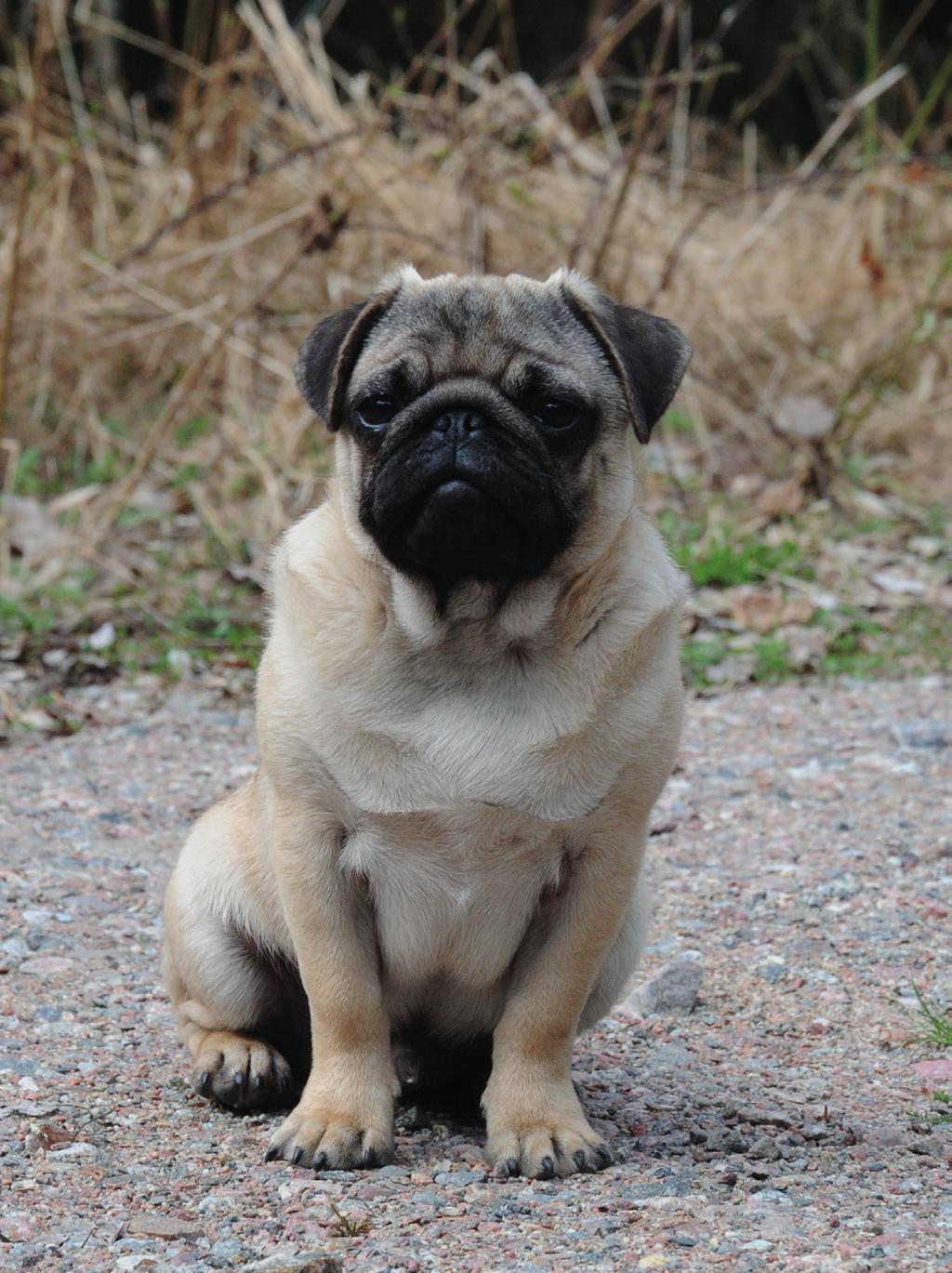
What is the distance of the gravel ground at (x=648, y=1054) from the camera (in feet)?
9.36

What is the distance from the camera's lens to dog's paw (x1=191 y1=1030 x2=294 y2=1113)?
11.6 feet

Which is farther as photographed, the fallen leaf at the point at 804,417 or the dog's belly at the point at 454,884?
the fallen leaf at the point at 804,417

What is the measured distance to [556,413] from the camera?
3.52m

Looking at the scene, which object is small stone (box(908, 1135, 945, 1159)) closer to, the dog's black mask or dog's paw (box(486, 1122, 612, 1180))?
dog's paw (box(486, 1122, 612, 1180))

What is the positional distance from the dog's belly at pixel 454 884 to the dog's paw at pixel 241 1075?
0.35m

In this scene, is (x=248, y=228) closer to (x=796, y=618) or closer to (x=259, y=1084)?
(x=796, y=618)

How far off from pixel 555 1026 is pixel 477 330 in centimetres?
148

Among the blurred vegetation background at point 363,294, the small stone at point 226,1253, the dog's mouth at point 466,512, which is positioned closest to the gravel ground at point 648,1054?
the small stone at point 226,1253

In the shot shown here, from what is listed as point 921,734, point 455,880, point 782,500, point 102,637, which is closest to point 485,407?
point 455,880

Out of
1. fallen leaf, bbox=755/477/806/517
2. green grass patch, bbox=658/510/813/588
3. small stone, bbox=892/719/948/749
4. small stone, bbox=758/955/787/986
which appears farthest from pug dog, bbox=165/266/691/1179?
fallen leaf, bbox=755/477/806/517

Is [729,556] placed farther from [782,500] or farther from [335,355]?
[335,355]

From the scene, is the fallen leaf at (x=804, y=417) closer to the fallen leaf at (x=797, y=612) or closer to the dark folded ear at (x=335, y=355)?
the fallen leaf at (x=797, y=612)

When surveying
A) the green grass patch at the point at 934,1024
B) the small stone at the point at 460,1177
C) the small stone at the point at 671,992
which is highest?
the small stone at the point at 460,1177

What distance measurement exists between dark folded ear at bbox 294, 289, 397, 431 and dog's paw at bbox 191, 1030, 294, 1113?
54.2 inches
